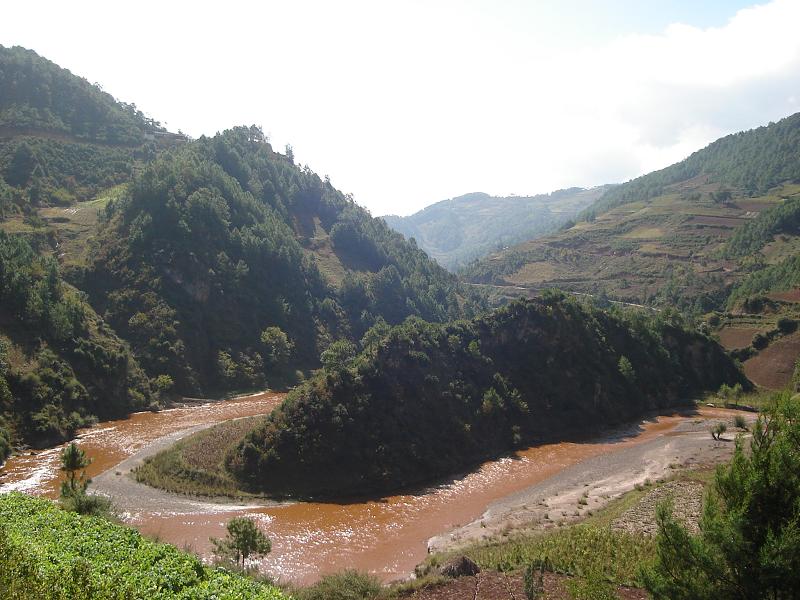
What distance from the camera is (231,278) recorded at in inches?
3937

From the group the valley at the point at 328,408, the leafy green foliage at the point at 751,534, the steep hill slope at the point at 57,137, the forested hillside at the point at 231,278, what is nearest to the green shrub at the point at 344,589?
the valley at the point at 328,408

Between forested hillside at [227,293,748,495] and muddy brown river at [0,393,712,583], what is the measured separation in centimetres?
291

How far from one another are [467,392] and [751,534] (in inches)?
1783

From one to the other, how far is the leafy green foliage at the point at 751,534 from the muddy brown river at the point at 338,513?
19.9 m

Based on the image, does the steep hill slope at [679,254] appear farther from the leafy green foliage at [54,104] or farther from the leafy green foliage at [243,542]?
the leafy green foliage at [54,104]

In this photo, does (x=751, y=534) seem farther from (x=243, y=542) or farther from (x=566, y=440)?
(x=566, y=440)

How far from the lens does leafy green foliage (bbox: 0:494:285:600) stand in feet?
55.2

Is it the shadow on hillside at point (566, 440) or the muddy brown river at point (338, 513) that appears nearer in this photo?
the muddy brown river at point (338, 513)

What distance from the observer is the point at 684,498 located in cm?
4072

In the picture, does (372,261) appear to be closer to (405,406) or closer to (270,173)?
(270,173)

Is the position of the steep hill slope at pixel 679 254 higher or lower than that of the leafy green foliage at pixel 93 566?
higher

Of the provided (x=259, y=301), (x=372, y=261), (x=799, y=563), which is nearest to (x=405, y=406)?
(x=799, y=563)

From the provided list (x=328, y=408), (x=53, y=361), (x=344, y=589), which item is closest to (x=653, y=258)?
(x=328, y=408)

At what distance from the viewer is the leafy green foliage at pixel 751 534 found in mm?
14508
